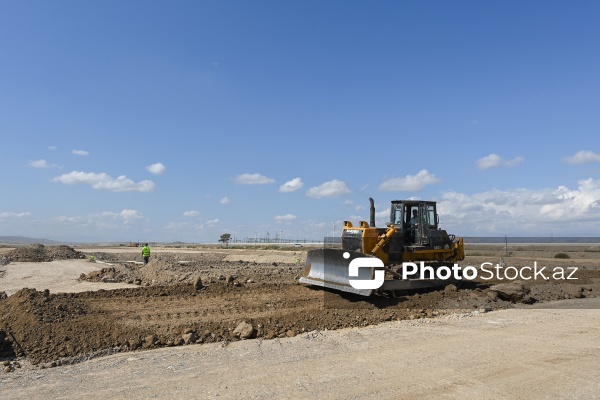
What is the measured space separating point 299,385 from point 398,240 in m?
8.94

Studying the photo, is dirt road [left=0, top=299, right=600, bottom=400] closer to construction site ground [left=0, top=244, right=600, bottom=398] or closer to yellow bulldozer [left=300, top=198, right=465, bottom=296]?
construction site ground [left=0, top=244, right=600, bottom=398]

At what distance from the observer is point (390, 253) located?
1453 centimetres

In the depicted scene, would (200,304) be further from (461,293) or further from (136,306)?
(461,293)

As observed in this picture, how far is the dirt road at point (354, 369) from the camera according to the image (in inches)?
253

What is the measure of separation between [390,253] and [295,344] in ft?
20.4

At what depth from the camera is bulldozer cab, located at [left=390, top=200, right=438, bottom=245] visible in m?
15.3

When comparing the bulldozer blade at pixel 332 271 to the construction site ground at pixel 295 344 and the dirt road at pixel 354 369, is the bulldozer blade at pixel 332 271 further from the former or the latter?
the dirt road at pixel 354 369

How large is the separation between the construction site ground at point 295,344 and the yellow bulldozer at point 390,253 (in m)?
0.48

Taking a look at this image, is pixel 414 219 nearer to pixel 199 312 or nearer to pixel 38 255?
pixel 199 312

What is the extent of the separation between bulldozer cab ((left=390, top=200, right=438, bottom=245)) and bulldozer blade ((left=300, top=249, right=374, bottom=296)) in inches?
98.3

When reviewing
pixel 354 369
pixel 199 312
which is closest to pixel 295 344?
pixel 354 369

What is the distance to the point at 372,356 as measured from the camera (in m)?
8.14
